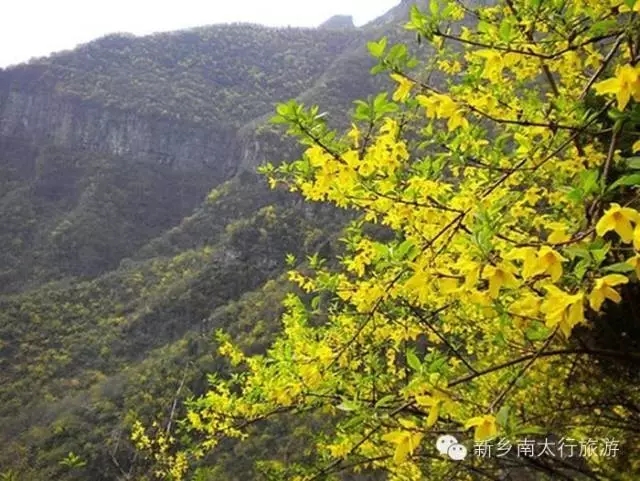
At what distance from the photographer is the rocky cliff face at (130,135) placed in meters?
83.9

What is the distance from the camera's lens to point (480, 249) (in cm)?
148

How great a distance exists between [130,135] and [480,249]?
88.2 metres

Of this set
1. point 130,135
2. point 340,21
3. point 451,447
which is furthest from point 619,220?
point 340,21

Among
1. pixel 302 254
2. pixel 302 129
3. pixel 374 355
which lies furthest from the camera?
pixel 302 254

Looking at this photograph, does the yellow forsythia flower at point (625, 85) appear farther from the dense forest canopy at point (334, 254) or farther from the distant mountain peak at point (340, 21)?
the distant mountain peak at point (340, 21)

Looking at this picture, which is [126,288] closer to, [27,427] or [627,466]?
[27,427]

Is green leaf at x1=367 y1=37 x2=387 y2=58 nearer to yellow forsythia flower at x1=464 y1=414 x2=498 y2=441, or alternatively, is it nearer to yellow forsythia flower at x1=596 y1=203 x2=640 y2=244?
yellow forsythia flower at x1=596 y1=203 x2=640 y2=244

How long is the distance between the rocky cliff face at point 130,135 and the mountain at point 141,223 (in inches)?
9.0

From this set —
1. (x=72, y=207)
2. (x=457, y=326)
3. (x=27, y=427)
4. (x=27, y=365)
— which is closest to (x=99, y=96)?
(x=72, y=207)

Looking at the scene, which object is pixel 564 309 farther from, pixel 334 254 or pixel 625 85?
pixel 334 254

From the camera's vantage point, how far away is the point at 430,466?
4270mm

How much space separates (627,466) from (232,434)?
254 cm

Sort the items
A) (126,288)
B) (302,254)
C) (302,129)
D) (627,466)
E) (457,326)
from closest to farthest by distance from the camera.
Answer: (302,129) < (627,466) < (457,326) < (302,254) < (126,288)

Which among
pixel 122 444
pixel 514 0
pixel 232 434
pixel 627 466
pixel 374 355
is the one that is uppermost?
pixel 514 0
